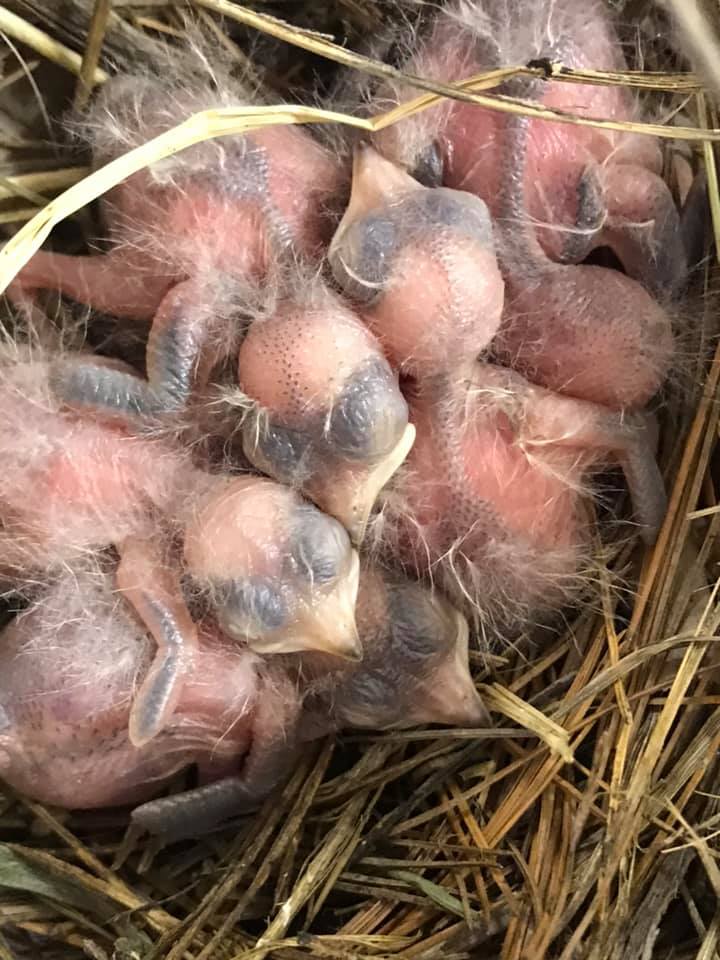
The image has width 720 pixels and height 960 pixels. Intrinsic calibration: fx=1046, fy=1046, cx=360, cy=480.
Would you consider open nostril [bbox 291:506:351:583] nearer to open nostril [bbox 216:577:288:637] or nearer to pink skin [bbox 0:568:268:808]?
open nostril [bbox 216:577:288:637]

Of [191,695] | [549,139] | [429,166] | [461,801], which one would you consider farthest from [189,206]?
[461,801]

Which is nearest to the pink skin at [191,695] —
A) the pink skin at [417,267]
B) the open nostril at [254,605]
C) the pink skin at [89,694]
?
the pink skin at [89,694]

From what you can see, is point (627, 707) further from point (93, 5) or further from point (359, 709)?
point (93, 5)

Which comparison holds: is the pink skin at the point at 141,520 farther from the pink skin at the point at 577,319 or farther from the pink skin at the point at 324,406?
the pink skin at the point at 577,319

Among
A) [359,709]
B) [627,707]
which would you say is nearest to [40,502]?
[359,709]

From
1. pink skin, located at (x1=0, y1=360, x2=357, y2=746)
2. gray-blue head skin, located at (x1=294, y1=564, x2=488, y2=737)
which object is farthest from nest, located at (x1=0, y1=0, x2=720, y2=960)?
pink skin, located at (x1=0, y1=360, x2=357, y2=746)

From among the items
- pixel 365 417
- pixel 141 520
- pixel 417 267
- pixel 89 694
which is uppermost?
pixel 417 267

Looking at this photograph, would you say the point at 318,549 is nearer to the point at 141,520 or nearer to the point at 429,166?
the point at 141,520
